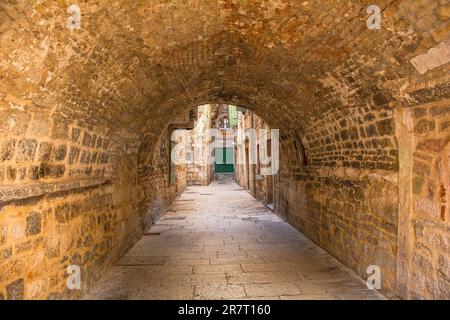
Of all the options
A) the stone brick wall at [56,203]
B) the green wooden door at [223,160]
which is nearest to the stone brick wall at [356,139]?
the stone brick wall at [56,203]

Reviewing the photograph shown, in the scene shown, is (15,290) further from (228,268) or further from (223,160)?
(223,160)

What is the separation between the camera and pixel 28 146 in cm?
245

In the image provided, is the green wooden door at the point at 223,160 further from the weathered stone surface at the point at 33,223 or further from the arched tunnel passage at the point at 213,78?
the weathered stone surface at the point at 33,223

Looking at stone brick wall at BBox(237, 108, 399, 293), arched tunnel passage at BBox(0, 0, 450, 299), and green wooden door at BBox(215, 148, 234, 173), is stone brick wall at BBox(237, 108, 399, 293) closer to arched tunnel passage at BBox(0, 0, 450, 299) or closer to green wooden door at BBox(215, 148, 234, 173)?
arched tunnel passage at BBox(0, 0, 450, 299)

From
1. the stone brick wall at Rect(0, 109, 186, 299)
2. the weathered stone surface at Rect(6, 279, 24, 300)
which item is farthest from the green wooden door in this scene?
the weathered stone surface at Rect(6, 279, 24, 300)

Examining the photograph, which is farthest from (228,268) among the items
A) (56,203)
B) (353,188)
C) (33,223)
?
(33,223)

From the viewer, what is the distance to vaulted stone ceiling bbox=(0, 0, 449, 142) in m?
2.12

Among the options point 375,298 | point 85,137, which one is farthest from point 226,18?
point 375,298

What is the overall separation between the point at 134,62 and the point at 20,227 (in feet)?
6.75

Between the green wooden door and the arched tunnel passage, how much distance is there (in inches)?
978

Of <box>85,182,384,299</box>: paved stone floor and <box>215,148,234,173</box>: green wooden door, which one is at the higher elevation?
<box>215,148,234,173</box>: green wooden door

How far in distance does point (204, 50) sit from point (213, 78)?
4.19 feet

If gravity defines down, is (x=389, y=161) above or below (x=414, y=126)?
below
